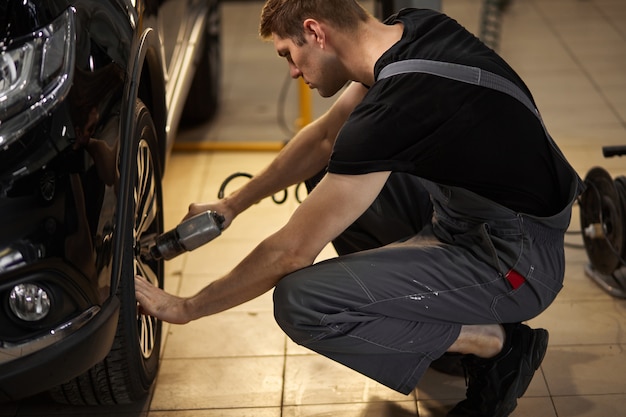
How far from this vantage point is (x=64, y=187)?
1856 millimetres

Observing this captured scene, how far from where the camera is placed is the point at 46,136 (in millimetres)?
1829

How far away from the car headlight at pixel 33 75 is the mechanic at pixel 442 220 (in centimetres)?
59

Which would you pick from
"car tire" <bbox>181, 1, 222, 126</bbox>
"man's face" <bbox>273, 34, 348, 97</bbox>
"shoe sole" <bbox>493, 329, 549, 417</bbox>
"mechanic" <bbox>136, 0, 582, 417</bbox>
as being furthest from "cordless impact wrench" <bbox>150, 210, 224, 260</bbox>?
"car tire" <bbox>181, 1, 222, 126</bbox>

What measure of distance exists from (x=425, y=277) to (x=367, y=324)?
0.19m

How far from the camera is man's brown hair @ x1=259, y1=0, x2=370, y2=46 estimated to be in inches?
87.1

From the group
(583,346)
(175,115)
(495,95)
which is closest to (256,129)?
(175,115)

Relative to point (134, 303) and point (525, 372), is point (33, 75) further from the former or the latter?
point (525, 372)

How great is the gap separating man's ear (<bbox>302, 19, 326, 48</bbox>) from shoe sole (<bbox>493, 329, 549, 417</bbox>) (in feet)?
3.09

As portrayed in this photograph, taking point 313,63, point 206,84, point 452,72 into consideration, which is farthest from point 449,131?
point 206,84

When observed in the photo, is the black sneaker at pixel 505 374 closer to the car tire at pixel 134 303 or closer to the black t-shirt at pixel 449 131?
the black t-shirt at pixel 449 131

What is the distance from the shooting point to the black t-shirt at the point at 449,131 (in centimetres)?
210

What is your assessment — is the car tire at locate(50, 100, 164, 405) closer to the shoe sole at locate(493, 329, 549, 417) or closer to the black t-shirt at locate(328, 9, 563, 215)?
the black t-shirt at locate(328, 9, 563, 215)

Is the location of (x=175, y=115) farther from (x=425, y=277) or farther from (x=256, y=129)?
(x=256, y=129)

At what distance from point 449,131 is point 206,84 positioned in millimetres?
2951
